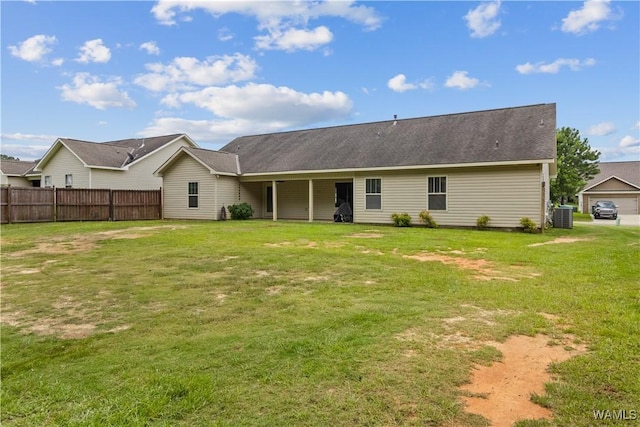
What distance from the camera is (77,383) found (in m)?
3.06

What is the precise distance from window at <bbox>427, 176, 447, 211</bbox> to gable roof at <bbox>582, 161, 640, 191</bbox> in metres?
32.4

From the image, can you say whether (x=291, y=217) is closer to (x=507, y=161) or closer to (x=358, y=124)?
(x=358, y=124)

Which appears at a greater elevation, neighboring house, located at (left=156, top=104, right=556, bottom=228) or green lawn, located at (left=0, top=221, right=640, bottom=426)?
neighboring house, located at (left=156, top=104, right=556, bottom=228)

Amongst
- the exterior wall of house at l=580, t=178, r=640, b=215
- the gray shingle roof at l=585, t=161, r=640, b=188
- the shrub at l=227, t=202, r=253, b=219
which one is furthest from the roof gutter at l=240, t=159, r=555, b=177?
the gray shingle roof at l=585, t=161, r=640, b=188

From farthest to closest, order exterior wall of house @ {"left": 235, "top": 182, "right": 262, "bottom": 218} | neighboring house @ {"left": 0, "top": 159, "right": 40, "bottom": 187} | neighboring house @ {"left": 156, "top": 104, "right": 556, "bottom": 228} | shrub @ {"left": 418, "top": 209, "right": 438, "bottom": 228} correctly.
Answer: neighboring house @ {"left": 0, "top": 159, "right": 40, "bottom": 187} < exterior wall of house @ {"left": 235, "top": 182, "right": 262, "bottom": 218} < shrub @ {"left": 418, "top": 209, "right": 438, "bottom": 228} < neighboring house @ {"left": 156, "top": 104, "right": 556, "bottom": 228}

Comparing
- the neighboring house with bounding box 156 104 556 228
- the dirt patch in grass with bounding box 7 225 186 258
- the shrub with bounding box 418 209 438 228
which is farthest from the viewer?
the shrub with bounding box 418 209 438 228

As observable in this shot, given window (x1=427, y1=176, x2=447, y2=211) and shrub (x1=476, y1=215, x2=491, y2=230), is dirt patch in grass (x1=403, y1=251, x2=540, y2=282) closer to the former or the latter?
shrub (x1=476, y1=215, x2=491, y2=230)

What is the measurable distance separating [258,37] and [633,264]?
17.9 m

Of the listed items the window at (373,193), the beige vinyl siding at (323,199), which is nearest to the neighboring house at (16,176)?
the beige vinyl siding at (323,199)

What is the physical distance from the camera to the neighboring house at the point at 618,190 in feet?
125

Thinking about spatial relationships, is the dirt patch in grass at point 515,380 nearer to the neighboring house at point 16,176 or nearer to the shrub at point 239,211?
the shrub at point 239,211

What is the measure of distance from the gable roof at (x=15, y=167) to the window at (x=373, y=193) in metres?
27.9

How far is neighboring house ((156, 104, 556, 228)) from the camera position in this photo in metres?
14.8

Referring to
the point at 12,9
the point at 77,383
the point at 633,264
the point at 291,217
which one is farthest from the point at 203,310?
the point at 291,217
